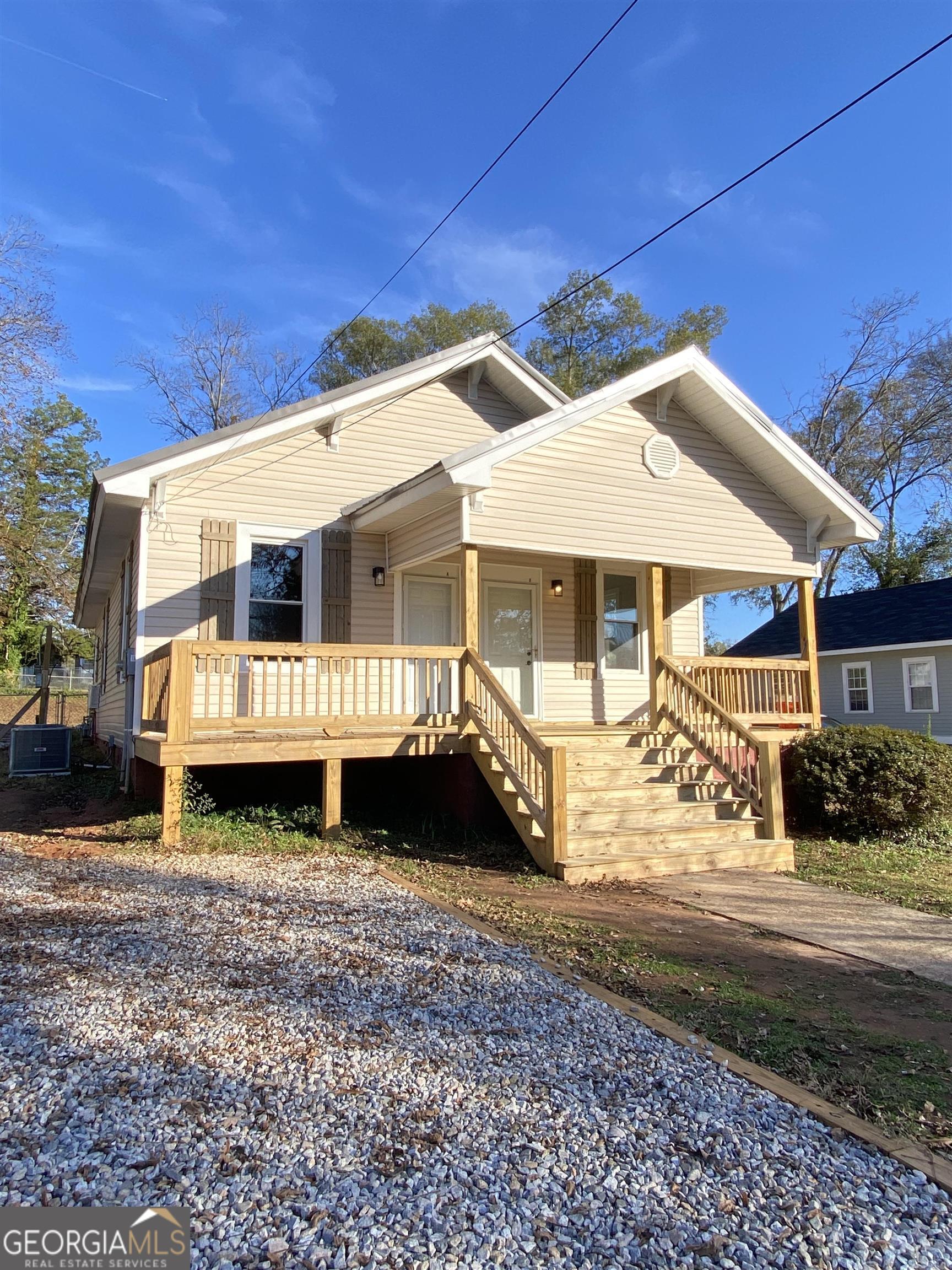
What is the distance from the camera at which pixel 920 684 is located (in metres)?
20.3

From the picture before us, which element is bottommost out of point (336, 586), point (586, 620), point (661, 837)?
point (661, 837)

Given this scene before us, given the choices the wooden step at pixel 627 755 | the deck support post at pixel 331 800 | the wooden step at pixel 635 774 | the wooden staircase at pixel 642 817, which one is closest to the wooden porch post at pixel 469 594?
the wooden staircase at pixel 642 817

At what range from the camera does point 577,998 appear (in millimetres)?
4137

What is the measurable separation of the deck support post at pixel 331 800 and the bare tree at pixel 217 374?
2160 centimetres

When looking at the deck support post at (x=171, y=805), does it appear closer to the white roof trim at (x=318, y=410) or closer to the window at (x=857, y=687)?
the white roof trim at (x=318, y=410)

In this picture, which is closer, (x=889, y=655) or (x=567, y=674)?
(x=567, y=674)

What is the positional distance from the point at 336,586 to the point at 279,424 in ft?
6.83

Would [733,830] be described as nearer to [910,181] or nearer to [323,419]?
[323,419]

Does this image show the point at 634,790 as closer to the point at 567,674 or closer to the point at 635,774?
the point at 635,774

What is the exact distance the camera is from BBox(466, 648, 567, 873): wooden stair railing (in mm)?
6855

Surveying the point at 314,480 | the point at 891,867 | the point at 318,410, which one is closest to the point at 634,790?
the point at 891,867

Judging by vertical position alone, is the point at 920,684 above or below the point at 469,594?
below

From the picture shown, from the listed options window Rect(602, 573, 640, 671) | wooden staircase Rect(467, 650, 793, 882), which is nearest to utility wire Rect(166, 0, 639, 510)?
wooden staircase Rect(467, 650, 793, 882)

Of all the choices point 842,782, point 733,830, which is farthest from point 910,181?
point 733,830
